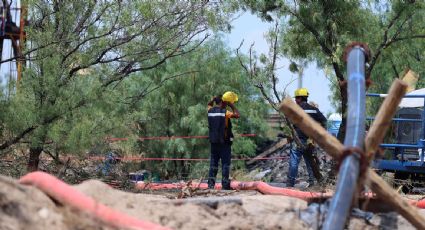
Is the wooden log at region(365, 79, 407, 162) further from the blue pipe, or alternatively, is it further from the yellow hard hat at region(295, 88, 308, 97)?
the yellow hard hat at region(295, 88, 308, 97)

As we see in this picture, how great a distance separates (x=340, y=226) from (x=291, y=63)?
33.2ft

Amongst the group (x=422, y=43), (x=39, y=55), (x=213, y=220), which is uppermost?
(x=422, y=43)

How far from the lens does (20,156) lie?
11.5 m

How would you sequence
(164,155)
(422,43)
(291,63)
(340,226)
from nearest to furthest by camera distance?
1. (340,226)
2. (291,63)
3. (422,43)
4. (164,155)

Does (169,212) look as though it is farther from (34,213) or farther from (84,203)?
(34,213)

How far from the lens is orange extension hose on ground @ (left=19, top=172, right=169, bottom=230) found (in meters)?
4.20

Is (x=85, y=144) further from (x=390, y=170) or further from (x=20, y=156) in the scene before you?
(x=390, y=170)

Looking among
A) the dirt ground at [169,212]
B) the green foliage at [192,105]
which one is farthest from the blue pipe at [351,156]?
the green foliage at [192,105]

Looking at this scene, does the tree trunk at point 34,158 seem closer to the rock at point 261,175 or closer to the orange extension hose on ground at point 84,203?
the orange extension hose on ground at point 84,203

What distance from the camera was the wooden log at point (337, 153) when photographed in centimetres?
498

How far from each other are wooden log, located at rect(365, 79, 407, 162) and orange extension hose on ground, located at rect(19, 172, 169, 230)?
160 cm

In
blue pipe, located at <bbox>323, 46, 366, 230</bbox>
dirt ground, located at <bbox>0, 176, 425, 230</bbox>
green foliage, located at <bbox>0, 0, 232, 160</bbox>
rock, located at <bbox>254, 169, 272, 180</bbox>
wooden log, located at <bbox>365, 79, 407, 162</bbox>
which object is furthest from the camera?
rock, located at <bbox>254, 169, 272, 180</bbox>

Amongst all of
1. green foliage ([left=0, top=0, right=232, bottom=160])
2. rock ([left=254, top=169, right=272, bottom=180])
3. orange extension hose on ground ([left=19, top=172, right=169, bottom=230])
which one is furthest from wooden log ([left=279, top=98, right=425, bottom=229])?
rock ([left=254, top=169, right=272, bottom=180])

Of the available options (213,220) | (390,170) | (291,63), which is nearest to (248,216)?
(213,220)
